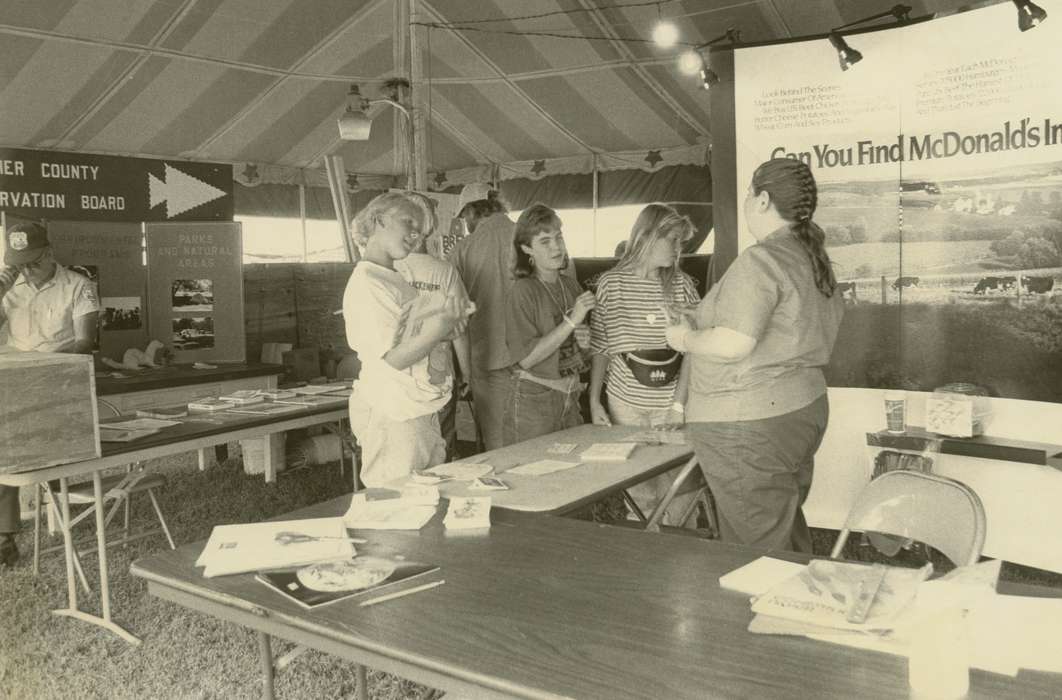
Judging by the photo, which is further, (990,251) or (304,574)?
(990,251)

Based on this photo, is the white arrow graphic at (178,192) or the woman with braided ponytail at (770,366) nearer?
the woman with braided ponytail at (770,366)

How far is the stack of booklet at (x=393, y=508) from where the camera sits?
7.28ft

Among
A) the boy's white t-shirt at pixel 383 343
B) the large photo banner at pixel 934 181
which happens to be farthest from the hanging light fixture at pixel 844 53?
the boy's white t-shirt at pixel 383 343

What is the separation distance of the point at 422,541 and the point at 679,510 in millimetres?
1673

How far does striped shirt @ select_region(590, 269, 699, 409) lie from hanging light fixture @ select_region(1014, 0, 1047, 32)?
1.78 meters

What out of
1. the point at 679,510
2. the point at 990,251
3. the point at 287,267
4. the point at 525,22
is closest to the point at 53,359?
the point at 679,510

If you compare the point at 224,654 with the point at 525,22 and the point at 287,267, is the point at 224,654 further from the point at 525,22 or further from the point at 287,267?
the point at 525,22

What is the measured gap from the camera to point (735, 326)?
238cm

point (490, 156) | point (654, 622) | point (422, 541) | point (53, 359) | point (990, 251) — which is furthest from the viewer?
point (490, 156)

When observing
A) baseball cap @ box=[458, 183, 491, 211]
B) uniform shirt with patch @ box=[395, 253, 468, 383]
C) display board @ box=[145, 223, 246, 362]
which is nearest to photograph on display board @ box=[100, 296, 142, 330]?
display board @ box=[145, 223, 246, 362]

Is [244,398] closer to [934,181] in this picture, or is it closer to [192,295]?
[192,295]

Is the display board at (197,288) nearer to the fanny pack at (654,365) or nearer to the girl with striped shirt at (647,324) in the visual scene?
the girl with striped shirt at (647,324)

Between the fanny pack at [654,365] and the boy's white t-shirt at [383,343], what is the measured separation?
84 centimetres

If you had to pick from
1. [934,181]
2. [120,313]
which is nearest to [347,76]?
[120,313]
